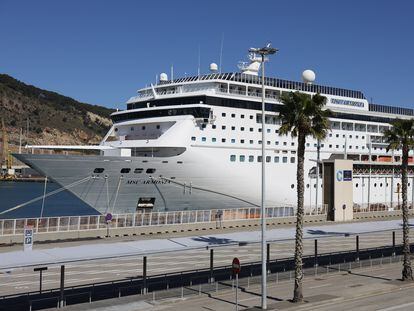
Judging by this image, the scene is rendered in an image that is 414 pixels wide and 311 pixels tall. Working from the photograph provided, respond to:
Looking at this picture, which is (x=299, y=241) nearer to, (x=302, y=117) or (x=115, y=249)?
(x=302, y=117)

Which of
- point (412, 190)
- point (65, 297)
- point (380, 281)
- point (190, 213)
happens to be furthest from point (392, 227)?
point (412, 190)

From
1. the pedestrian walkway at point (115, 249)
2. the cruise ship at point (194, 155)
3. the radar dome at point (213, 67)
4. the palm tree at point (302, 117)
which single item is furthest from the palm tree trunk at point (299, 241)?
the radar dome at point (213, 67)

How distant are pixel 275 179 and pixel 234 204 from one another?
5435 millimetres

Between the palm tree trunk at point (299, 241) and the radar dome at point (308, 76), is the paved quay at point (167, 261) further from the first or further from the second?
the radar dome at point (308, 76)

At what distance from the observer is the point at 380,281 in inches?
961

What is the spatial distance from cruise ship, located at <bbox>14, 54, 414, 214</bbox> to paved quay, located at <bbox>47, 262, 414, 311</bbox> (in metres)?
14.3

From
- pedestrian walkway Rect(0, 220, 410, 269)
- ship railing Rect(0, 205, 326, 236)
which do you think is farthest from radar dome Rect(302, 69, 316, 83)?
pedestrian walkway Rect(0, 220, 410, 269)

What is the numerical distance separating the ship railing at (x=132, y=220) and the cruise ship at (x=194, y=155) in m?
4.58

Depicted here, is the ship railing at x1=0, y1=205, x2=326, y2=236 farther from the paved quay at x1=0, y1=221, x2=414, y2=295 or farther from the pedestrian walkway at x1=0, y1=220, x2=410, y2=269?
the pedestrian walkway at x1=0, y1=220, x2=410, y2=269

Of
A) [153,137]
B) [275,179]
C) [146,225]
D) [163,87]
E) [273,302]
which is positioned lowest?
[273,302]

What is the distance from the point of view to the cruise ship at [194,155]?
39.7 meters

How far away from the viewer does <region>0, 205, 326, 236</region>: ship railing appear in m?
29.7

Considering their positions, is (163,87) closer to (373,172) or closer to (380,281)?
(373,172)

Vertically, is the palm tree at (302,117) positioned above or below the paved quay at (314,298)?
above
